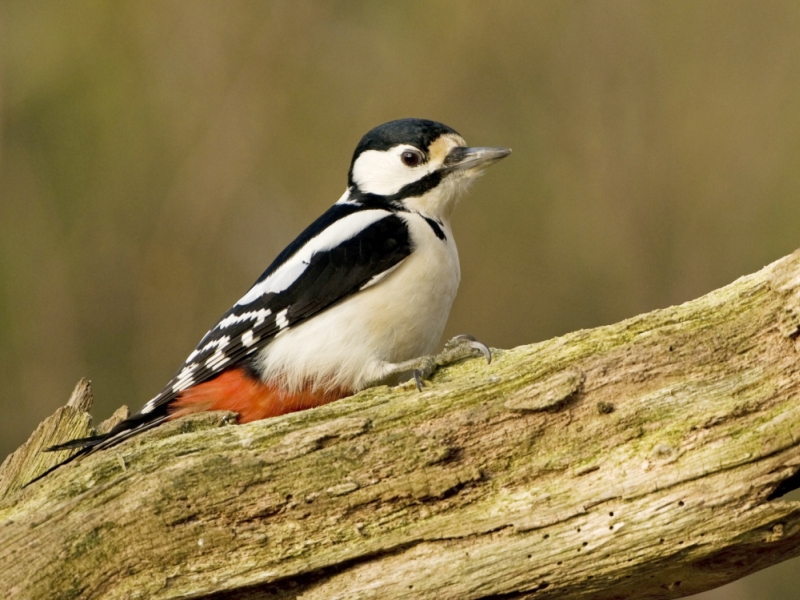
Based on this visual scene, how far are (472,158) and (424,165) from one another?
0.19 m

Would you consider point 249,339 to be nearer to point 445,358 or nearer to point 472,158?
point 445,358

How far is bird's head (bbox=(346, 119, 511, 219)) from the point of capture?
3.76 m

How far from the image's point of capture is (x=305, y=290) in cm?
335

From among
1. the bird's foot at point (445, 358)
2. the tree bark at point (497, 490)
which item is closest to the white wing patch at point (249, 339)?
the bird's foot at point (445, 358)

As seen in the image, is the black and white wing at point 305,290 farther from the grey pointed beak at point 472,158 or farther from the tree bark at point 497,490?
the tree bark at point 497,490

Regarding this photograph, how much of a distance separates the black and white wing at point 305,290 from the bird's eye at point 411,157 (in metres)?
0.37

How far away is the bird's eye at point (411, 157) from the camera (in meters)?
3.79

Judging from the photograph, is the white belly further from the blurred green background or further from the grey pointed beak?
the blurred green background

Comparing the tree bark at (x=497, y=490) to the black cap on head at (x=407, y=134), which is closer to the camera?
the tree bark at (x=497, y=490)

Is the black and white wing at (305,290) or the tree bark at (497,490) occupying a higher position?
the black and white wing at (305,290)

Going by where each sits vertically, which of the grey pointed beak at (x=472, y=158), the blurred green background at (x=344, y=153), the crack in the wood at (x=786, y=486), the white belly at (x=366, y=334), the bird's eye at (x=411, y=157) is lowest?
the crack in the wood at (x=786, y=486)

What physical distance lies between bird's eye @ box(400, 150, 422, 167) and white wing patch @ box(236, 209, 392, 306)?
0.28 m

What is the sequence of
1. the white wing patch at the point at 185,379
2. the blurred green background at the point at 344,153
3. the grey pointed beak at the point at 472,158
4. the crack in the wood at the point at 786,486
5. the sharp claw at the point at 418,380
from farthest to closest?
the blurred green background at the point at 344,153, the grey pointed beak at the point at 472,158, the white wing patch at the point at 185,379, the sharp claw at the point at 418,380, the crack in the wood at the point at 786,486

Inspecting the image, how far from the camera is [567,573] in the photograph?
2408 millimetres
